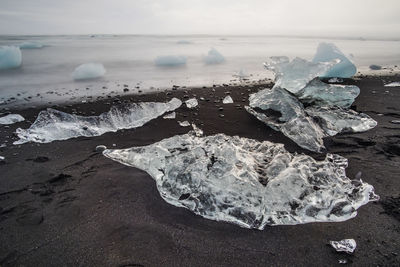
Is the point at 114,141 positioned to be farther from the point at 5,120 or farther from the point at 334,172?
the point at 334,172

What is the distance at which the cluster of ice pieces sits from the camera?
4.19m

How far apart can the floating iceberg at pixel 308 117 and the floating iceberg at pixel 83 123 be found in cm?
207

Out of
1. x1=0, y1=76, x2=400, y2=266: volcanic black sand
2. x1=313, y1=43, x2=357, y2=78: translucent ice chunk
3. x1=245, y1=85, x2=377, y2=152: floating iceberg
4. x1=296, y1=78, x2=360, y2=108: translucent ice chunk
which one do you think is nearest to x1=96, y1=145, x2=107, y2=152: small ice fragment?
x1=0, y1=76, x2=400, y2=266: volcanic black sand

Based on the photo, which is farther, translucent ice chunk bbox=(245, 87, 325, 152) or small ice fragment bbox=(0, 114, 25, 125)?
small ice fragment bbox=(0, 114, 25, 125)

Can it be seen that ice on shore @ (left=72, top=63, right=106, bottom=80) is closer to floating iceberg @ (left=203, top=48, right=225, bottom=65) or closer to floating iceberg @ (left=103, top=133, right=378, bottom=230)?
floating iceberg @ (left=203, top=48, right=225, bottom=65)

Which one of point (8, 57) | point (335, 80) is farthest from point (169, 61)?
point (335, 80)

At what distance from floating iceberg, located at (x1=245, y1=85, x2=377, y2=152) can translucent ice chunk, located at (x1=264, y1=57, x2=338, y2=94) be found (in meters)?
0.21

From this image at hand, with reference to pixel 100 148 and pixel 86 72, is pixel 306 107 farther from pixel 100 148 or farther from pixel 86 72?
pixel 86 72

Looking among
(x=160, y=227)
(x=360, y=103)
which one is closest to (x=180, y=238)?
(x=160, y=227)

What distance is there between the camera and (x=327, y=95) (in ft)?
17.9

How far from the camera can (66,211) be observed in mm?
2609

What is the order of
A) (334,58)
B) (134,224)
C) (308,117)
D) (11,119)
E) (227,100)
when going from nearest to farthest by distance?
(134,224) < (308,117) < (11,119) < (227,100) < (334,58)


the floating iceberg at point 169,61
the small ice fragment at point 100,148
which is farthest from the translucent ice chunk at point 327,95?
the floating iceberg at point 169,61

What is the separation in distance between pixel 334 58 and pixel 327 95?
160 inches
